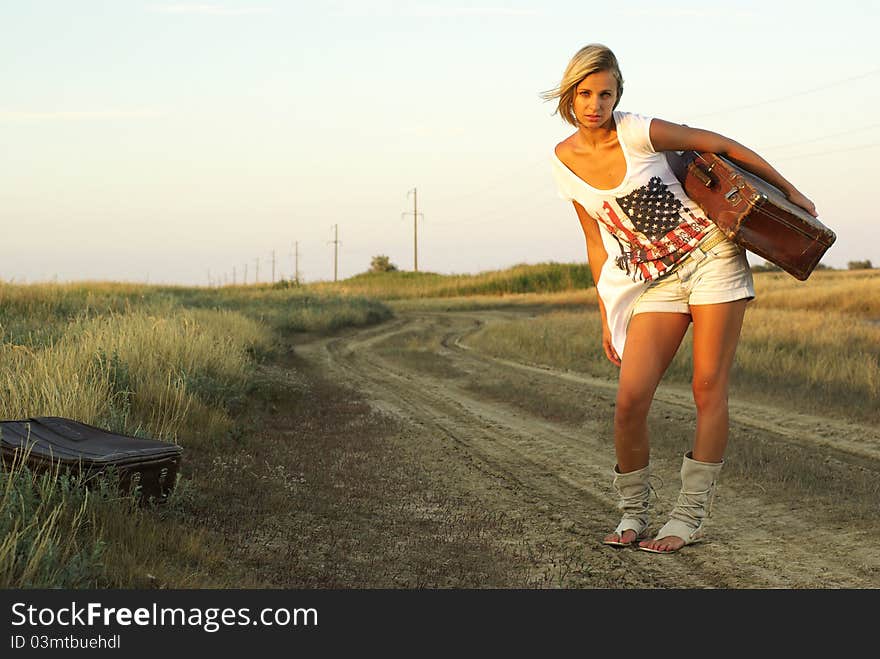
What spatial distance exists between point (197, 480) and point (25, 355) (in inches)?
132

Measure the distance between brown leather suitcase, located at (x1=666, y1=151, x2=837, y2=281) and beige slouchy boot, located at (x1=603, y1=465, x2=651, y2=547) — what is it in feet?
4.49

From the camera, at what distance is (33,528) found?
4250 millimetres

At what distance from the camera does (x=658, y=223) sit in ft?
15.8

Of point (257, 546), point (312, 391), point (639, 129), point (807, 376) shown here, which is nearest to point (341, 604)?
point (257, 546)

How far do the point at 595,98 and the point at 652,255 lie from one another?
0.83 m

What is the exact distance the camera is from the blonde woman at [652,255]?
4.70m

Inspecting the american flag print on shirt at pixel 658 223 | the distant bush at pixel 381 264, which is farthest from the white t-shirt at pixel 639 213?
the distant bush at pixel 381 264

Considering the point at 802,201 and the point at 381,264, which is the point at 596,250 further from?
the point at 381,264

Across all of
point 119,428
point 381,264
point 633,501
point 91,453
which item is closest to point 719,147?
point 633,501

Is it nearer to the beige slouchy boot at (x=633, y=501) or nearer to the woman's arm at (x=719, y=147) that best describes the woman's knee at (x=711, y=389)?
the beige slouchy boot at (x=633, y=501)

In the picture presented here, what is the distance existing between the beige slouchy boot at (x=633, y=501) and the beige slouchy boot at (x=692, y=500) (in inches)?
6.0

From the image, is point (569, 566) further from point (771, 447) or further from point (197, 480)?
point (771, 447)

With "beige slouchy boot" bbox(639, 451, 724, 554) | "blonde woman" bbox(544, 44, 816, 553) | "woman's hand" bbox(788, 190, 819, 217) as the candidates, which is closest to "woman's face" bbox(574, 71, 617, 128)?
"blonde woman" bbox(544, 44, 816, 553)

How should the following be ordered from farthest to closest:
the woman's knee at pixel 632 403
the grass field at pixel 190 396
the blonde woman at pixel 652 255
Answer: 1. the woman's knee at pixel 632 403
2. the blonde woman at pixel 652 255
3. the grass field at pixel 190 396
